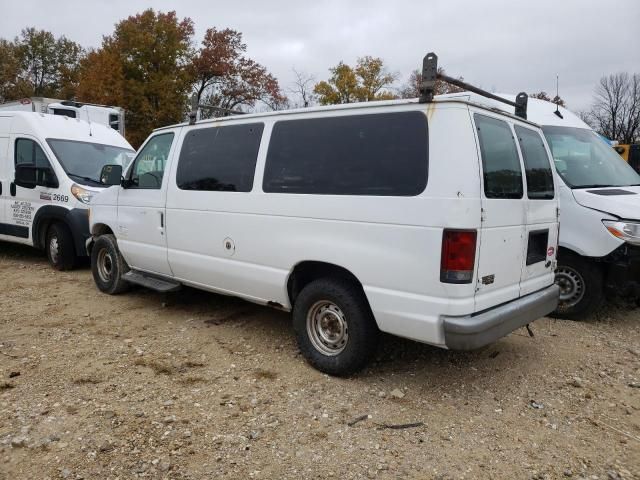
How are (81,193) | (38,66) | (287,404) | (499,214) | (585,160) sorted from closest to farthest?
(499,214), (287,404), (585,160), (81,193), (38,66)

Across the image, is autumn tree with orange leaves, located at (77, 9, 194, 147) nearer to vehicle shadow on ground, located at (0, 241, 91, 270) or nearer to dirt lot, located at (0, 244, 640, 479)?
vehicle shadow on ground, located at (0, 241, 91, 270)

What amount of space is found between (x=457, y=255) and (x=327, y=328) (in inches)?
53.2

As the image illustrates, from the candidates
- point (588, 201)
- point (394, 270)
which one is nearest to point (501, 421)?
point (394, 270)

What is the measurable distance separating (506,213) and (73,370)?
3651mm

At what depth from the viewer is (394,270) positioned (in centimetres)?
→ 341

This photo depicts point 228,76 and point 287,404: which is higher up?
point 228,76

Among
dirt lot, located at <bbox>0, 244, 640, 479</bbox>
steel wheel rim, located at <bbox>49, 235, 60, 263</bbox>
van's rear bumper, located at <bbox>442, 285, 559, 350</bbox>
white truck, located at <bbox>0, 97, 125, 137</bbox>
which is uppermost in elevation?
white truck, located at <bbox>0, 97, 125, 137</bbox>

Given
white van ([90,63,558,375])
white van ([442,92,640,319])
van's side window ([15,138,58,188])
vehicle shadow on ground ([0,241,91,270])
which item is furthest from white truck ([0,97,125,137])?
white van ([442,92,640,319])

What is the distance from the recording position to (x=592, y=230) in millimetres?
5281

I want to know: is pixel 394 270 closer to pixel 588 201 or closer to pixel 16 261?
pixel 588 201

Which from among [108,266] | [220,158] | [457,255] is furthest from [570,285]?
[108,266]

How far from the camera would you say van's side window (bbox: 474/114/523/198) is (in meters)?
3.40

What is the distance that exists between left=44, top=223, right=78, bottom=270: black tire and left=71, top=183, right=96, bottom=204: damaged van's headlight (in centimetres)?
56

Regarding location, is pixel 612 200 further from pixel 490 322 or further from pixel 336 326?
pixel 336 326
